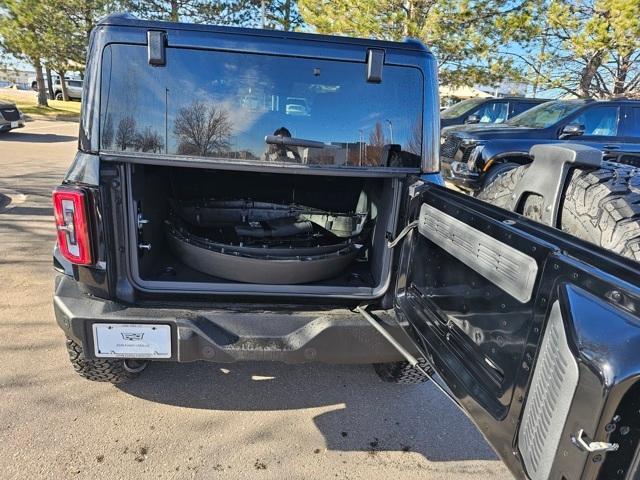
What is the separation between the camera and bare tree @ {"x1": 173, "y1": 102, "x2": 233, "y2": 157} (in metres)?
2.17

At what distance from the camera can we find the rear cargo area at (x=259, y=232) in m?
2.53

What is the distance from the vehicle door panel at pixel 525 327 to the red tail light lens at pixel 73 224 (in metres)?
1.59

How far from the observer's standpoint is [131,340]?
220 centimetres

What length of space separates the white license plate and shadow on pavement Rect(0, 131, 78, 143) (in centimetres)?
1465

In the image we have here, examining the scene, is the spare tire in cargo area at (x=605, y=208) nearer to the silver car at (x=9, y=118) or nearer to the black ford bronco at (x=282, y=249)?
the black ford bronco at (x=282, y=249)

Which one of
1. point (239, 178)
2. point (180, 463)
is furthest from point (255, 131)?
point (180, 463)

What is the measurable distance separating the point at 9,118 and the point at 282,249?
15040 millimetres

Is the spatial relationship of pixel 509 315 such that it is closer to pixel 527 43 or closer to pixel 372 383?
pixel 372 383

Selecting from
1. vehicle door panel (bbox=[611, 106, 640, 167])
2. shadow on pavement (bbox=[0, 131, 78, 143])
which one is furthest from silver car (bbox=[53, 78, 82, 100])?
vehicle door panel (bbox=[611, 106, 640, 167])

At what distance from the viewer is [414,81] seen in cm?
236

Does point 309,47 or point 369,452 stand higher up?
point 309,47

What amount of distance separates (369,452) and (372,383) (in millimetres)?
656

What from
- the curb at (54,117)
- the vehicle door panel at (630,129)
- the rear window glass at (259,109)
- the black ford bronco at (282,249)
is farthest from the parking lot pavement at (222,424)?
the curb at (54,117)

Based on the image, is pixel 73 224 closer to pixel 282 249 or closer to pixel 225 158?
pixel 225 158
